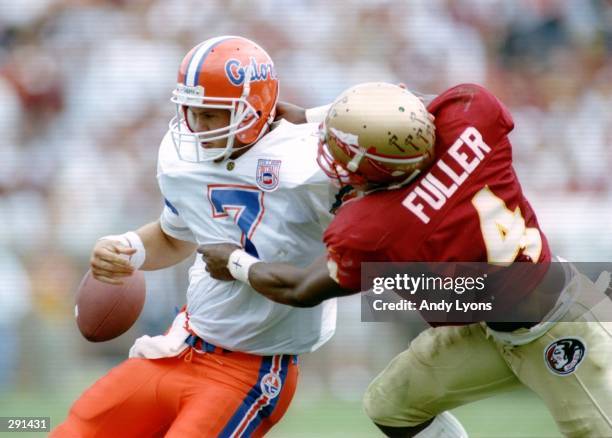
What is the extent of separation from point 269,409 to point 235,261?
1.74 feet

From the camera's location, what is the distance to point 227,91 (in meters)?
3.11

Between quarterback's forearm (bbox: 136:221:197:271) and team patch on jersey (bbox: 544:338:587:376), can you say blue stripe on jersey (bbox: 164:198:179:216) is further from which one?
team patch on jersey (bbox: 544:338:587:376)

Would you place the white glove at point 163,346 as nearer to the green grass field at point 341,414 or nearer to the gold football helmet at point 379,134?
the gold football helmet at point 379,134

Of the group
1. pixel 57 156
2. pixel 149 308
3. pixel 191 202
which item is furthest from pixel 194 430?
pixel 57 156

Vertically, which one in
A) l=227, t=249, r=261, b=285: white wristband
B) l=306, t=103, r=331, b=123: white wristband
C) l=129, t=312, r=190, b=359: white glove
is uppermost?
l=306, t=103, r=331, b=123: white wristband

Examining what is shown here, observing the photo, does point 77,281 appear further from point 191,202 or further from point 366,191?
point 366,191

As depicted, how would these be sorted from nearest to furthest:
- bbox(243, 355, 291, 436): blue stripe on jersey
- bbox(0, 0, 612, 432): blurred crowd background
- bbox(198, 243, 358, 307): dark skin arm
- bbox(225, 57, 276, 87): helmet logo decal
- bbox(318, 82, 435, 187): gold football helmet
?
bbox(318, 82, 435, 187): gold football helmet
bbox(198, 243, 358, 307): dark skin arm
bbox(225, 57, 276, 87): helmet logo decal
bbox(243, 355, 291, 436): blue stripe on jersey
bbox(0, 0, 612, 432): blurred crowd background

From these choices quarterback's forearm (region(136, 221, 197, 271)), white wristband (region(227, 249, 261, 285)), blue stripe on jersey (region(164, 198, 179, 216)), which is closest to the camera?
white wristband (region(227, 249, 261, 285))

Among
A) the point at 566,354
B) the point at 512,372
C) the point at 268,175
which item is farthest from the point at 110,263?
the point at 566,354

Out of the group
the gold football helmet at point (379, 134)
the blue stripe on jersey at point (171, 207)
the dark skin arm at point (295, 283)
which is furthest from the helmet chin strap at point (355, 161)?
the blue stripe on jersey at point (171, 207)

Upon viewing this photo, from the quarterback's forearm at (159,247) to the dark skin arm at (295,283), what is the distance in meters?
0.58

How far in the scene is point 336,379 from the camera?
5.54 metres

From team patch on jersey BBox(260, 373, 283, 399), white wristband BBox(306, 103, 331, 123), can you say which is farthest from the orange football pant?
white wristband BBox(306, 103, 331, 123)

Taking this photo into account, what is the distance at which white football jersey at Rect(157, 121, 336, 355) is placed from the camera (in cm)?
311
